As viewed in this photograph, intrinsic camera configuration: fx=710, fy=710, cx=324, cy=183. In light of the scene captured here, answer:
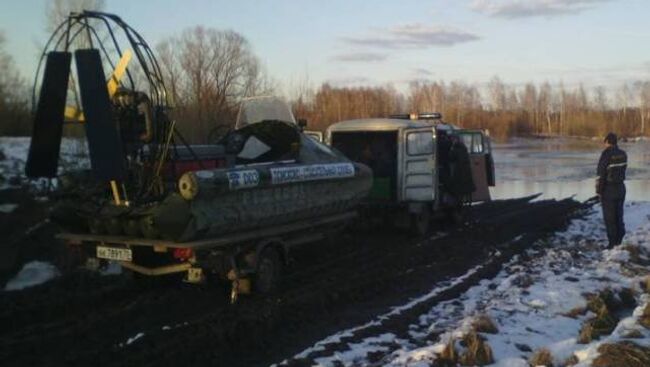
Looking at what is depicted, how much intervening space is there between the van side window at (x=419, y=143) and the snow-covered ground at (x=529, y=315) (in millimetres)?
2746

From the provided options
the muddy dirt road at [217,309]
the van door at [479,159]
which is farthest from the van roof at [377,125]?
the muddy dirt road at [217,309]

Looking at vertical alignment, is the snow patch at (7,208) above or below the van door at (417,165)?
below

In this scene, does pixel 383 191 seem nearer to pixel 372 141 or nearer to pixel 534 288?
pixel 372 141

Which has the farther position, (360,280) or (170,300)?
(360,280)

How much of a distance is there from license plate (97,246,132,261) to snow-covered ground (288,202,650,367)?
259cm

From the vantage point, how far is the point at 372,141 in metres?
14.7

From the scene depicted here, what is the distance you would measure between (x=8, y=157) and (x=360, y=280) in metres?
11.0

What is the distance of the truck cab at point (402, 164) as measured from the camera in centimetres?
1342

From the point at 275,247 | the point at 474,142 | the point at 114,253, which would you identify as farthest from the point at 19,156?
the point at 474,142

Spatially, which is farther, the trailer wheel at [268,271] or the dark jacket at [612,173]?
the dark jacket at [612,173]

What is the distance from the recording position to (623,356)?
17.4ft

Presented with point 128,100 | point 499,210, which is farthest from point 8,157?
point 499,210

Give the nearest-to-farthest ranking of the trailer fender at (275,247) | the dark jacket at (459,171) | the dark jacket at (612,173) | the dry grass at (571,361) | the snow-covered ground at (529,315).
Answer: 1. the dry grass at (571,361)
2. the snow-covered ground at (529,315)
3. the trailer fender at (275,247)
4. the dark jacket at (612,173)
5. the dark jacket at (459,171)

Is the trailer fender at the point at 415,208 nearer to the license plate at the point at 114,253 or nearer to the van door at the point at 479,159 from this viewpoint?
the van door at the point at 479,159
